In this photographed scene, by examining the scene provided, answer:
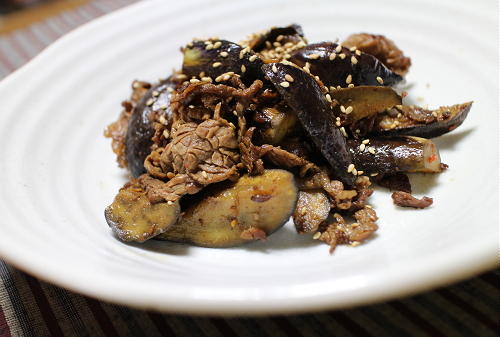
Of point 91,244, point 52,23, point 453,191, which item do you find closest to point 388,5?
point 453,191

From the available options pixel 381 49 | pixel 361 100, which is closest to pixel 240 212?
pixel 361 100

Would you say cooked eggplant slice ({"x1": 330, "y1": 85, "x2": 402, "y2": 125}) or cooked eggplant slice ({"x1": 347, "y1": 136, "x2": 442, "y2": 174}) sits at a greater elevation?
cooked eggplant slice ({"x1": 330, "y1": 85, "x2": 402, "y2": 125})

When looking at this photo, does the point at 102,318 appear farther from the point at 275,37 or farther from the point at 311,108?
the point at 275,37

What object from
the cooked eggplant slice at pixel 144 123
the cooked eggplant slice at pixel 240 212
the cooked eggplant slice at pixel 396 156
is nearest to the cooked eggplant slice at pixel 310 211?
the cooked eggplant slice at pixel 240 212

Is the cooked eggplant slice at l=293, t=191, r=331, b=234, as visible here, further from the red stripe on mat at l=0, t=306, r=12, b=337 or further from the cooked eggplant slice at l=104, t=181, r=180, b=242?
the red stripe on mat at l=0, t=306, r=12, b=337

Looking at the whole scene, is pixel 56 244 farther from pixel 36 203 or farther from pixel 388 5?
pixel 388 5

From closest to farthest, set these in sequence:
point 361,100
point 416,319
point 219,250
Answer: point 416,319 → point 219,250 → point 361,100

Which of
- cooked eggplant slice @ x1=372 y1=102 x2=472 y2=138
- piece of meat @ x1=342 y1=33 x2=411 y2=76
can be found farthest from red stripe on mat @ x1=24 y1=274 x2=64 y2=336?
piece of meat @ x1=342 y1=33 x2=411 y2=76
